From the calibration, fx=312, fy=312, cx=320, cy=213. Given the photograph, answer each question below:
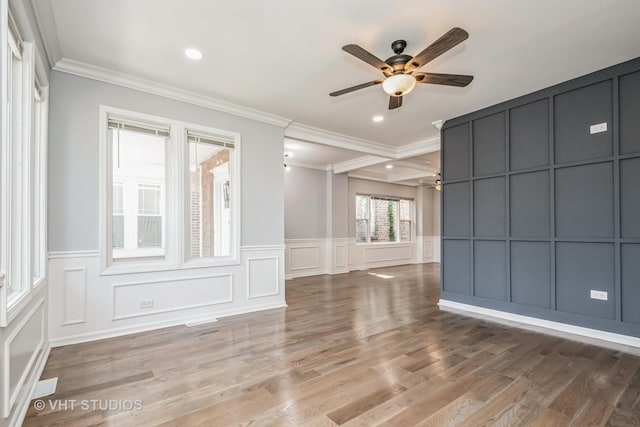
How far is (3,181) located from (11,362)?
1055 millimetres

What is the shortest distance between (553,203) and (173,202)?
4544mm

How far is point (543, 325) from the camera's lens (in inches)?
145

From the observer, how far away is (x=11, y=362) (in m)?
1.80

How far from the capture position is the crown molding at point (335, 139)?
16.5ft

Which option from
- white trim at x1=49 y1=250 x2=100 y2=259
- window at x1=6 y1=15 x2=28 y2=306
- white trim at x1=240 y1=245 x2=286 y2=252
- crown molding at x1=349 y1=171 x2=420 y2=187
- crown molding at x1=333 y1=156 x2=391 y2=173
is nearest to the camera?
window at x1=6 y1=15 x2=28 y2=306

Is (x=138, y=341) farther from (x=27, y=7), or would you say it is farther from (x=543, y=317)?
(x=543, y=317)

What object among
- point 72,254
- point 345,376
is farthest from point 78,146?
point 345,376

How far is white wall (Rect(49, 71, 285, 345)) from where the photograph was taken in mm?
3148

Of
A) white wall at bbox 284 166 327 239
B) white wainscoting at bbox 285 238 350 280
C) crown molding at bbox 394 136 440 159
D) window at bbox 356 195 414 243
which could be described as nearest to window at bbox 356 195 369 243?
window at bbox 356 195 414 243

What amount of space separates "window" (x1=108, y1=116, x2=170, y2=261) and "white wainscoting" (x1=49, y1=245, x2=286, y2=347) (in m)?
0.33

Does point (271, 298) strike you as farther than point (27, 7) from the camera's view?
Yes

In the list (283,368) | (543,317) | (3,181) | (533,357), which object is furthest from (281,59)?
(543,317)

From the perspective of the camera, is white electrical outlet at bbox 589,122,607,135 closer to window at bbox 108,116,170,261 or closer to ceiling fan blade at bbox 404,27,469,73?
ceiling fan blade at bbox 404,27,469,73

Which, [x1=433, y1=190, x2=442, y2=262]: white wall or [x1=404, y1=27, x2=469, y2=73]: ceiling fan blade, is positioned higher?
[x1=404, y1=27, x2=469, y2=73]: ceiling fan blade
